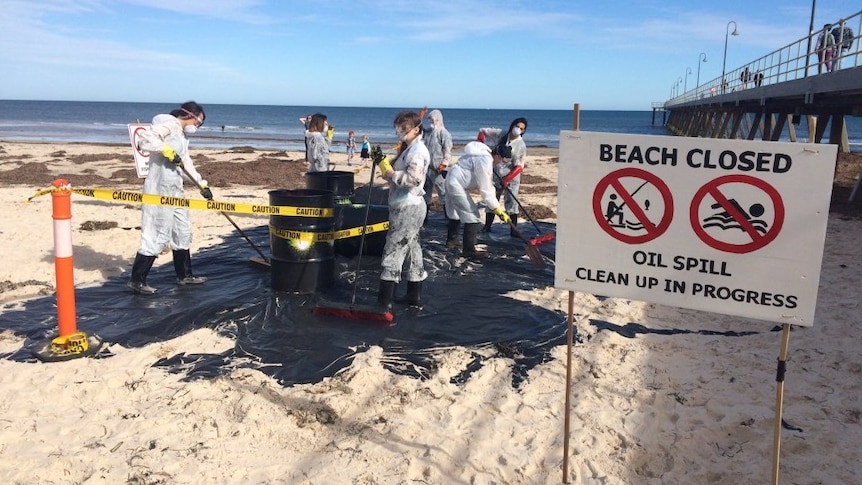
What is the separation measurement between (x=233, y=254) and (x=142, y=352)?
3.00m

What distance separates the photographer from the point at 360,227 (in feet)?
21.8

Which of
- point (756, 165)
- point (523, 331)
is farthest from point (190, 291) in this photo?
point (756, 165)

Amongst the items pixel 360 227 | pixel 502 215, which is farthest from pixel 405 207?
pixel 360 227

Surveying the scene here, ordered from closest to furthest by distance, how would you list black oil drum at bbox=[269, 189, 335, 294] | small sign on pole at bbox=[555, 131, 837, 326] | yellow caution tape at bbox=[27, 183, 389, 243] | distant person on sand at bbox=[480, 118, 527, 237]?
small sign on pole at bbox=[555, 131, 837, 326] < yellow caution tape at bbox=[27, 183, 389, 243] < black oil drum at bbox=[269, 189, 335, 294] < distant person on sand at bbox=[480, 118, 527, 237]

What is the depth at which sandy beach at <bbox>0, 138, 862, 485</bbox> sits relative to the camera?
301cm

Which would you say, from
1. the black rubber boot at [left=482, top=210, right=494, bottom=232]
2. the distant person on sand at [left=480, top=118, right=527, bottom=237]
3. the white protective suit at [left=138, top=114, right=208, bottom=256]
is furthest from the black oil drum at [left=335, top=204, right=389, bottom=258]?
the black rubber boot at [left=482, top=210, right=494, bottom=232]

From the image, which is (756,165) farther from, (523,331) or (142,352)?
(142,352)

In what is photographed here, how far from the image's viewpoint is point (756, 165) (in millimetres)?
2510

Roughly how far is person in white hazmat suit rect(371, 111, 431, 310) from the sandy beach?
0.96 m

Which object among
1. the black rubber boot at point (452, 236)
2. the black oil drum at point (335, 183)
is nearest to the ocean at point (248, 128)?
the black rubber boot at point (452, 236)

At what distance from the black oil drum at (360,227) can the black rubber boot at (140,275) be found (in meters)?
1.88

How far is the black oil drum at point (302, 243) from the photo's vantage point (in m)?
5.45

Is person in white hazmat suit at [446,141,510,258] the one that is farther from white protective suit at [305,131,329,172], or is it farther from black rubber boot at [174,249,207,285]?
black rubber boot at [174,249,207,285]

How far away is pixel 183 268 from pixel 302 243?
137cm
